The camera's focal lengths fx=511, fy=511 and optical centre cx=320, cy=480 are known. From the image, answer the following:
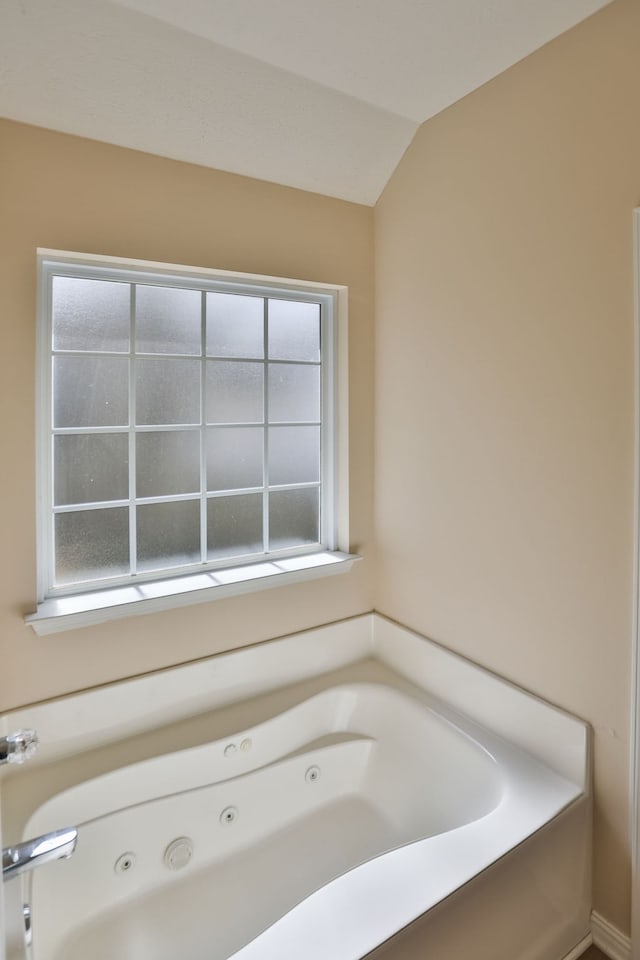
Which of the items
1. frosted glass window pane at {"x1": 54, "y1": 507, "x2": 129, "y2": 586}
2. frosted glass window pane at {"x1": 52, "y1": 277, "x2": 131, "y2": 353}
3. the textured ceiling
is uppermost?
the textured ceiling

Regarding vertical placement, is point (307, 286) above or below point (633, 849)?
above

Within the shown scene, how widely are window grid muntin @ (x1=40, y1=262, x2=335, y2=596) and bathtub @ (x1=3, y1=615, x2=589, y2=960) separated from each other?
14.2 inches

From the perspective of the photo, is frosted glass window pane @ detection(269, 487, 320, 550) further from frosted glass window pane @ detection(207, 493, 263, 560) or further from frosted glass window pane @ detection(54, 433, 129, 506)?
frosted glass window pane @ detection(54, 433, 129, 506)

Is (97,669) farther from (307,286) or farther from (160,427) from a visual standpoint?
(307,286)

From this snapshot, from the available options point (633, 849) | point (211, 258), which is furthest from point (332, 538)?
point (633, 849)

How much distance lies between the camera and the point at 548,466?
1.56m

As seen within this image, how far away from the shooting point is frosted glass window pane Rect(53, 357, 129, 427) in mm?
1730

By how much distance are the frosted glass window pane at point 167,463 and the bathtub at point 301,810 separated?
2.17ft

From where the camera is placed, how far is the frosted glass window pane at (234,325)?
2000 millimetres

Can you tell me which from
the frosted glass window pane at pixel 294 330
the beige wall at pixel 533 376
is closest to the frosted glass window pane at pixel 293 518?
the beige wall at pixel 533 376

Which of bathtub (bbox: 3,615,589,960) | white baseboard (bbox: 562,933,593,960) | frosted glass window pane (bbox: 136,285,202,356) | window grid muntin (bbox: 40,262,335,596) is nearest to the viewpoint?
bathtub (bbox: 3,615,589,960)

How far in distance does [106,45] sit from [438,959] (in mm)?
2468

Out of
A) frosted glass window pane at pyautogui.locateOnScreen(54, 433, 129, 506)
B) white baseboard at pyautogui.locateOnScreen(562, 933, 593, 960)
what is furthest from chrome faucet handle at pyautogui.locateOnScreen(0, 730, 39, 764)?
white baseboard at pyautogui.locateOnScreen(562, 933, 593, 960)

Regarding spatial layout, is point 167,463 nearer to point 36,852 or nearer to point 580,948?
point 36,852
